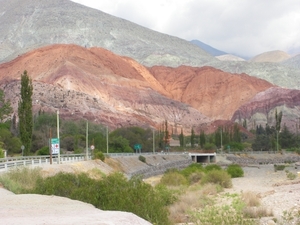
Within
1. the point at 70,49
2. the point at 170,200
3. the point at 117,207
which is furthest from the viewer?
the point at 70,49

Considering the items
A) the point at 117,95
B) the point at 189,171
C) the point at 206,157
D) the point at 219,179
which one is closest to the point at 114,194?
the point at 219,179

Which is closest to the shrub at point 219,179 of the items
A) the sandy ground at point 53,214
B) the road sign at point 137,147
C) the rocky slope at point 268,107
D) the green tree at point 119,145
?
the sandy ground at point 53,214

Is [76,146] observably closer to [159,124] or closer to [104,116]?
[104,116]

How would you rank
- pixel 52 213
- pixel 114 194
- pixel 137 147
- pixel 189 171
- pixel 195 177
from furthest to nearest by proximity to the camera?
pixel 137 147
pixel 189 171
pixel 195 177
pixel 114 194
pixel 52 213

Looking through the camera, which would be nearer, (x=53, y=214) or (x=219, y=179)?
(x=53, y=214)

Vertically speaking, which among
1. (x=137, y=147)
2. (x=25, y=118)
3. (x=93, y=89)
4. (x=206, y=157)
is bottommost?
(x=206, y=157)

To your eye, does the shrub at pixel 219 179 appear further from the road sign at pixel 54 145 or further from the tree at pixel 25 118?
the tree at pixel 25 118

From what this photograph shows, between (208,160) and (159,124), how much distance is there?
56835mm

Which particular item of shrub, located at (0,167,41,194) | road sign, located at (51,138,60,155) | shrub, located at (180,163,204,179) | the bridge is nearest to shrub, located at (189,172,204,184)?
shrub, located at (180,163,204,179)

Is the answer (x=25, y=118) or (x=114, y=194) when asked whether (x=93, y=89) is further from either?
(x=114, y=194)

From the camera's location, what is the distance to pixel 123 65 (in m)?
189

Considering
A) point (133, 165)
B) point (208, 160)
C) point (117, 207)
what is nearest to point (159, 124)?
point (208, 160)

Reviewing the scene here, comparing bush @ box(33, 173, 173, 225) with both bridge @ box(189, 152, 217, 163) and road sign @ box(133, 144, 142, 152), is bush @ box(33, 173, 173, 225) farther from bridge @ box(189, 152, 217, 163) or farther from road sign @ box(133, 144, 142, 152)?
bridge @ box(189, 152, 217, 163)

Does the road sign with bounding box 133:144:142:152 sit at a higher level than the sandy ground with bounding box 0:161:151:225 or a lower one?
higher
